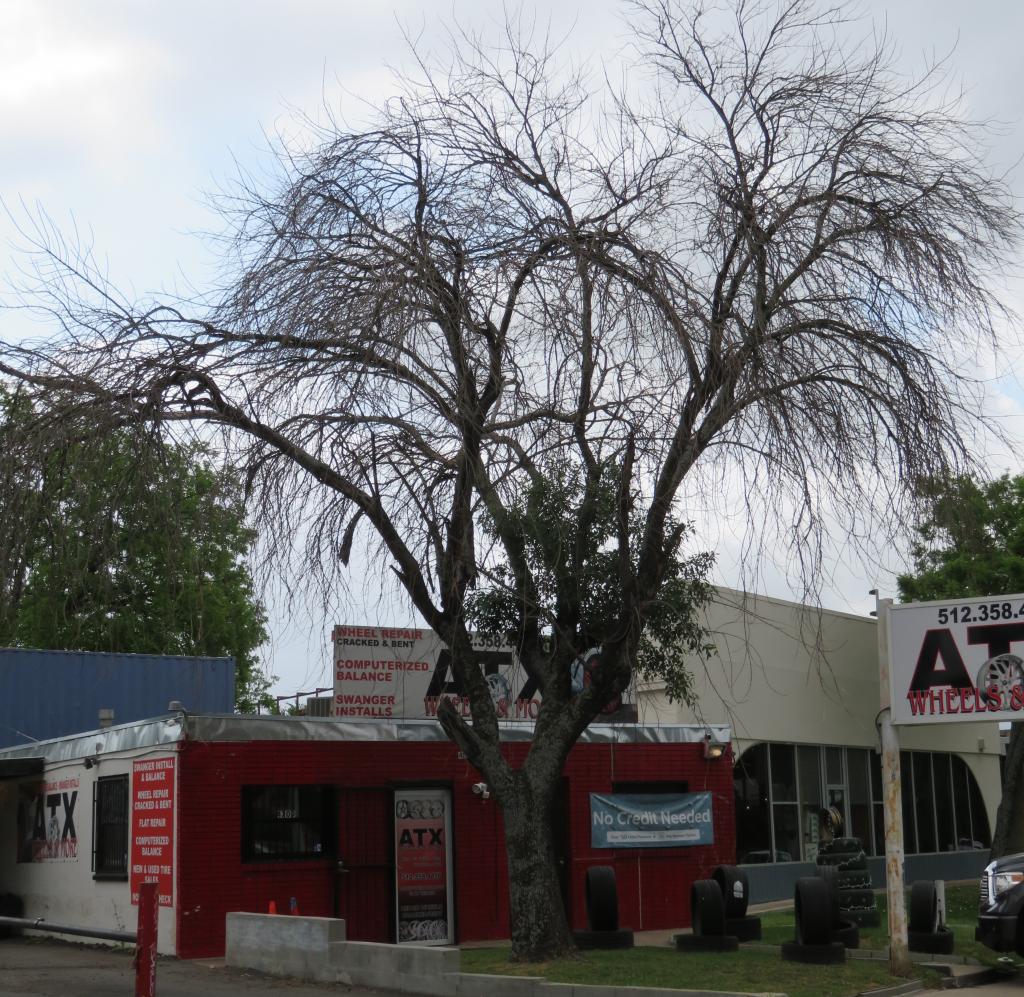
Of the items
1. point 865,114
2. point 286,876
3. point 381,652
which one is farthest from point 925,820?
point 865,114

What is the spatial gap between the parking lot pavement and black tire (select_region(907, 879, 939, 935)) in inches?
249

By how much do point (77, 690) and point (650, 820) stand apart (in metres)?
12.5

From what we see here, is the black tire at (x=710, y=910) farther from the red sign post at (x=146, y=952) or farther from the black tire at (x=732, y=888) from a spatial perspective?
the red sign post at (x=146, y=952)

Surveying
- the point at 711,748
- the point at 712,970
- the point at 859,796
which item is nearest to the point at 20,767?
the point at 711,748

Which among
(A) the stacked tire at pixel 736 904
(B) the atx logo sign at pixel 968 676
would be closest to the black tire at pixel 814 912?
(B) the atx logo sign at pixel 968 676

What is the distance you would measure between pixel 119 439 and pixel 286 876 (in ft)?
23.9

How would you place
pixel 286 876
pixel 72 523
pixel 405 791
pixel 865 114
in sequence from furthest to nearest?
pixel 405 791, pixel 286 876, pixel 865 114, pixel 72 523

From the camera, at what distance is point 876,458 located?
13.6 metres

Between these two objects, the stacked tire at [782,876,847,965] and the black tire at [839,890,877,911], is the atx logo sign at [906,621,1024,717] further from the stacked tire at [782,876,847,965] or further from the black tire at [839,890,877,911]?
the black tire at [839,890,877,911]

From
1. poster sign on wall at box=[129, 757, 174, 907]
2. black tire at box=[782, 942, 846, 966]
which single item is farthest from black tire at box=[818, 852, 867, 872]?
poster sign on wall at box=[129, 757, 174, 907]

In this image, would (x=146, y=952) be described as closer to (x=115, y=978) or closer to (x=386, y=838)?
(x=115, y=978)

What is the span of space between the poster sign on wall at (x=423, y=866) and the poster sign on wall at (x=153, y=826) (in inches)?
127

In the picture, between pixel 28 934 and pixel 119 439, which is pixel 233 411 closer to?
pixel 119 439

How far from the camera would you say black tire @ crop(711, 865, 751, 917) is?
56.3 feet
